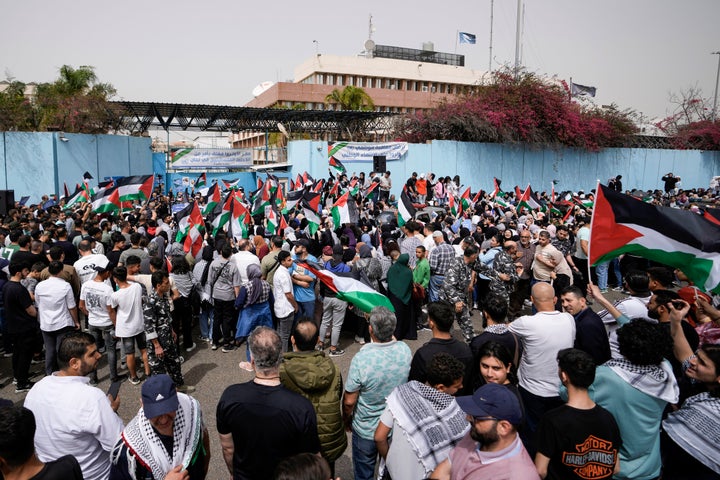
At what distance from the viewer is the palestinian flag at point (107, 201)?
10586 millimetres

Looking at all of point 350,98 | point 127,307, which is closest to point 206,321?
point 127,307

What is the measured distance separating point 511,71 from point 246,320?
22.5 metres

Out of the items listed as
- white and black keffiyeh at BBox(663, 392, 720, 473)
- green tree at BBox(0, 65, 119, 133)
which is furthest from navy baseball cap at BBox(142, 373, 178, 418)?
green tree at BBox(0, 65, 119, 133)

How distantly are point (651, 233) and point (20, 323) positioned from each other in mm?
6925

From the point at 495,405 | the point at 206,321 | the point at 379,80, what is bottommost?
the point at 206,321

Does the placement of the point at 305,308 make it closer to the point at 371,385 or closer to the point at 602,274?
the point at 371,385

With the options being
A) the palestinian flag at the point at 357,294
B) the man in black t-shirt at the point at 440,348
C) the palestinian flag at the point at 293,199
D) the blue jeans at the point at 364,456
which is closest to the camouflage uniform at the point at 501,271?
the palestinian flag at the point at 357,294

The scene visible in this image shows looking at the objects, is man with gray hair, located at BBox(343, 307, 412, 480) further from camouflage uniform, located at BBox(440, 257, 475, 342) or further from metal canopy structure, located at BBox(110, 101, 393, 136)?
metal canopy structure, located at BBox(110, 101, 393, 136)

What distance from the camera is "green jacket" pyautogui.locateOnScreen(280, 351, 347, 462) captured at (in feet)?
10.8

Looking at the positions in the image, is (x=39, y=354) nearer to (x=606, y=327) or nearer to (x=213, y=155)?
(x=606, y=327)

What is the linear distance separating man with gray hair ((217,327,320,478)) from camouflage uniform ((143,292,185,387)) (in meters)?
3.08

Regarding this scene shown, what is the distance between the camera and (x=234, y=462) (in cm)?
296

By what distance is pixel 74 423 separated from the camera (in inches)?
117

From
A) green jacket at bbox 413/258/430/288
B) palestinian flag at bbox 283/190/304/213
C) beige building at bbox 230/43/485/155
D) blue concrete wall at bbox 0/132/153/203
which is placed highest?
beige building at bbox 230/43/485/155
